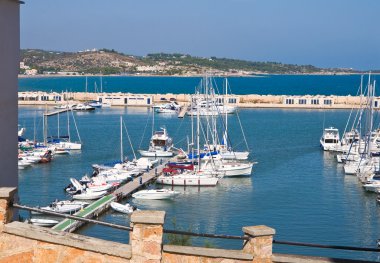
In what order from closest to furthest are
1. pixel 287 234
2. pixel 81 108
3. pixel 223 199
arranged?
pixel 287 234, pixel 223 199, pixel 81 108

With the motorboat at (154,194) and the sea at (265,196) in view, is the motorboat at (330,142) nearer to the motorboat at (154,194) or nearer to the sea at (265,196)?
the sea at (265,196)

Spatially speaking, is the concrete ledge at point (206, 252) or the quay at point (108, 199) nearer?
the concrete ledge at point (206, 252)

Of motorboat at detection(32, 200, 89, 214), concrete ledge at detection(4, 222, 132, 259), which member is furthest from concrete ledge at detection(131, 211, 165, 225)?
motorboat at detection(32, 200, 89, 214)

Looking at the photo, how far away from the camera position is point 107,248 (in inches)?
271

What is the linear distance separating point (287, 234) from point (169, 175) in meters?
11.9

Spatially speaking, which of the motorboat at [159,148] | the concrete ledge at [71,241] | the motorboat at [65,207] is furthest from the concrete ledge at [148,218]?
the motorboat at [159,148]

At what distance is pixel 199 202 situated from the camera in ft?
103

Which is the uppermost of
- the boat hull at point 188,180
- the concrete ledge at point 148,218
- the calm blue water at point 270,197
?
the concrete ledge at point 148,218

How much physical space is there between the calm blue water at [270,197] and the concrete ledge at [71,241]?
15.4 meters

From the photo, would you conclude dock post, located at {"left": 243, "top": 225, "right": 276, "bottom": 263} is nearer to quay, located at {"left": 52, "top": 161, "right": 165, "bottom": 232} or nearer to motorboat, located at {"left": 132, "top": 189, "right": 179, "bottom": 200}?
quay, located at {"left": 52, "top": 161, "right": 165, "bottom": 232}

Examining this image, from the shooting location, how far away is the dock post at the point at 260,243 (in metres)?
7.04

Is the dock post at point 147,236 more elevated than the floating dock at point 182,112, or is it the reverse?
the dock post at point 147,236

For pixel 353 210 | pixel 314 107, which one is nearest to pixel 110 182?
pixel 353 210

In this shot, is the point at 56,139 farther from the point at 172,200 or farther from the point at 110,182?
the point at 172,200
